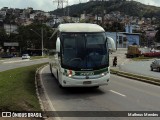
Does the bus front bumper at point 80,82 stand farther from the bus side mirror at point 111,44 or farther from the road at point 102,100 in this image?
the bus side mirror at point 111,44

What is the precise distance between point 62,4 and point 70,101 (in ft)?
179

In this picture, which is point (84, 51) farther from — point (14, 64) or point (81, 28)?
point (14, 64)

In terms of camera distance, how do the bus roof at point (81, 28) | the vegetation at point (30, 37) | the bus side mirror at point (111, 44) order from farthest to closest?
the vegetation at point (30, 37), the bus side mirror at point (111, 44), the bus roof at point (81, 28)

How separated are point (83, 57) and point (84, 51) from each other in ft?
0.96

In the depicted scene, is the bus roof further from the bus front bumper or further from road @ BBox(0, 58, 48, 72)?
road @ BBox(0, 58, 48, 72)

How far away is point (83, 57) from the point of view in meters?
18.5

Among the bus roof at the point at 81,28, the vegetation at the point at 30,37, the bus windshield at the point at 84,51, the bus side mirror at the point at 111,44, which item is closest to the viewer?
the bus windshield at the point at 84,51

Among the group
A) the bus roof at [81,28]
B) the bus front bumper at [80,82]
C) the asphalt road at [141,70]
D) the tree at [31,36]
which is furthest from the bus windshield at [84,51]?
the tree at [31,36]

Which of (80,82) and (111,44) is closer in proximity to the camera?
(80,82)

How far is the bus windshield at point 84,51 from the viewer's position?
1836 centimetres

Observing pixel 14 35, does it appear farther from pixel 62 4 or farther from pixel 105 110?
pixel 105 110

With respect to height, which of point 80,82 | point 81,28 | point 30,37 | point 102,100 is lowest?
point 30,37

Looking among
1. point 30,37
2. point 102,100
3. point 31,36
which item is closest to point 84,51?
point 102,100

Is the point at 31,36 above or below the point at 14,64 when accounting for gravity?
above
